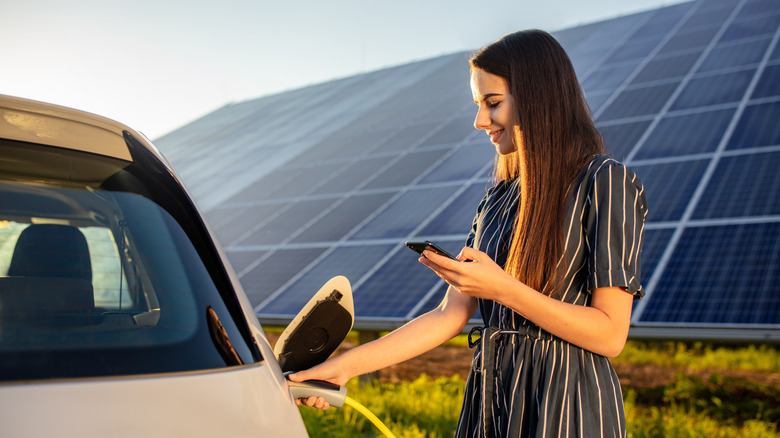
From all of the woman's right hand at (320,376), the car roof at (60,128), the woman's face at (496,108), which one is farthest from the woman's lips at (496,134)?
the car roof at (60,128)

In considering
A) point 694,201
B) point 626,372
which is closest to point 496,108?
point 694,201

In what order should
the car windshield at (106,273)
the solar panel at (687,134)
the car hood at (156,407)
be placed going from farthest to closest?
the solar panel at (687,134), the car windshield at (106,273), the car hood at (156,407)

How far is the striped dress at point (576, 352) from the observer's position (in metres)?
1.77

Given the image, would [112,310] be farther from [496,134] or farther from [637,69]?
[637,69]

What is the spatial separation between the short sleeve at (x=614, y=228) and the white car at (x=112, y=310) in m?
0.81

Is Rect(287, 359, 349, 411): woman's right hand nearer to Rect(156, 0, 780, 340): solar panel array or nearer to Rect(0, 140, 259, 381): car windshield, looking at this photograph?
Rect(0, 140, 259, 381): car windshield

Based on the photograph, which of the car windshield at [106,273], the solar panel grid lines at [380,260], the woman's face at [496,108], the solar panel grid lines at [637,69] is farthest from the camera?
the solar panel grid lines at [637,69]

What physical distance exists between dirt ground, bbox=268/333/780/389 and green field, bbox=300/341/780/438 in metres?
0.08

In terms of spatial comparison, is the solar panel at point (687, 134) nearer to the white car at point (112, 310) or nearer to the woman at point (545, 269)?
the woman at point (545, 269)

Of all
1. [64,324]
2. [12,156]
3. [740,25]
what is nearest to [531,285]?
[64,324]

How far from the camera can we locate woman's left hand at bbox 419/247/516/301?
1689 mm

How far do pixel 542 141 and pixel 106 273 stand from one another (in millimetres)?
1147

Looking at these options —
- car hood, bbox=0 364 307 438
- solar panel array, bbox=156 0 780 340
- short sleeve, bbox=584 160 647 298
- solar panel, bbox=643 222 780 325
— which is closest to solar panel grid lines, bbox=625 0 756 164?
solar panel array, bbox=156 0 780 340

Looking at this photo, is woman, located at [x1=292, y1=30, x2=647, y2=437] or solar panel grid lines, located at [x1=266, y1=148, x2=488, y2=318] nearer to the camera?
woman, located at [x1=292, y1=30, x2=647, y2=437]
